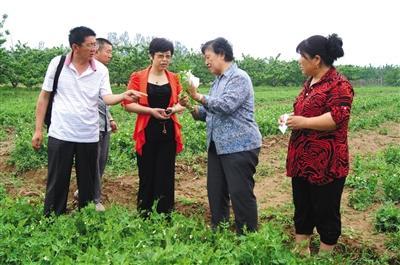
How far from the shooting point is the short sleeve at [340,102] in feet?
10.7

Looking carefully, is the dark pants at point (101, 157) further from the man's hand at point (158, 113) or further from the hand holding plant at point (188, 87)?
the hand holding plant at point (188, 87)

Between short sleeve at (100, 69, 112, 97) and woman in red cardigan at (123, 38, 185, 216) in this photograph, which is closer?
short sleeve at (100, 69, 112, 97)

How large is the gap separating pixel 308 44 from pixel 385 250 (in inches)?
79.6

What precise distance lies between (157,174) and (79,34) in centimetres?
147

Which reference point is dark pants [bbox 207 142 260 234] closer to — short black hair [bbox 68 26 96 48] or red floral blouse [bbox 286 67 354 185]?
red floral blouse [bbox 286 67 354 185]

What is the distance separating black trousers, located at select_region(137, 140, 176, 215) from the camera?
14.4 feet

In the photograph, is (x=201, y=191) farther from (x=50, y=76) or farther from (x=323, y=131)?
(x=323, y=131)

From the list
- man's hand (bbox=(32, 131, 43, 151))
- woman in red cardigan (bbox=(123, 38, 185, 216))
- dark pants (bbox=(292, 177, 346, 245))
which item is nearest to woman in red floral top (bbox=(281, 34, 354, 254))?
dark pants (bbox=(292, 177, 346, 245))

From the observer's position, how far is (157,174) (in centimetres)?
443

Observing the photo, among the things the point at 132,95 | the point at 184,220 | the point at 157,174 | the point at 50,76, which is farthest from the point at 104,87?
the point at 184,220

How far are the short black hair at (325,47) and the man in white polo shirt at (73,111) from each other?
151 cm

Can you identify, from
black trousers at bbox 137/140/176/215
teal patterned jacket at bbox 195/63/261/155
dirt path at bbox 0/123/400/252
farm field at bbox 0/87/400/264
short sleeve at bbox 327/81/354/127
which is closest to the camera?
farm field at bbox 0/87/400/264

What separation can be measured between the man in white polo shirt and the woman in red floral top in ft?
4.77

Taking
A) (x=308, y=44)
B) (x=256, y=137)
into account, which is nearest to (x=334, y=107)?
(x=308, y=44)
